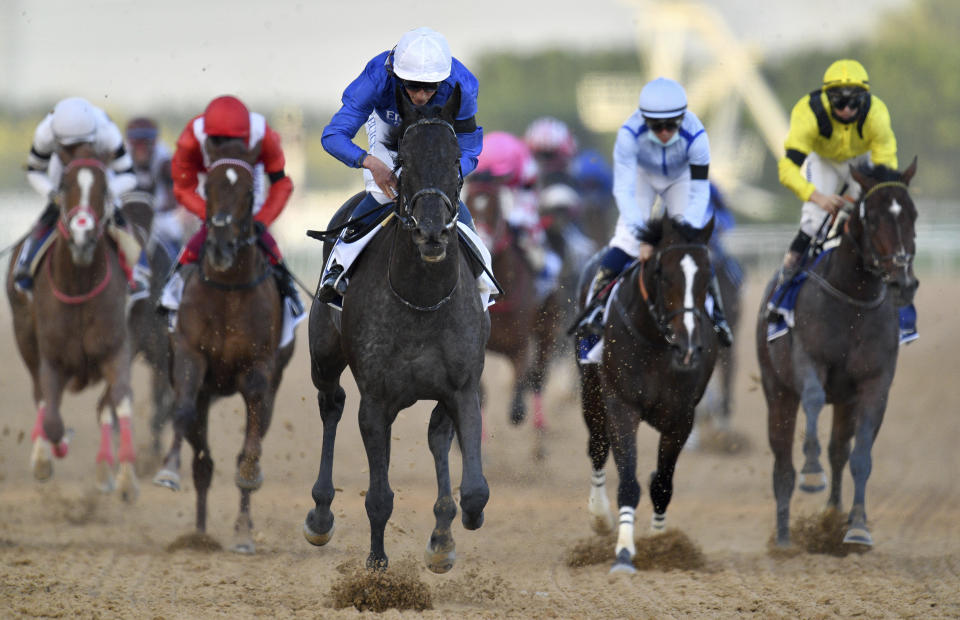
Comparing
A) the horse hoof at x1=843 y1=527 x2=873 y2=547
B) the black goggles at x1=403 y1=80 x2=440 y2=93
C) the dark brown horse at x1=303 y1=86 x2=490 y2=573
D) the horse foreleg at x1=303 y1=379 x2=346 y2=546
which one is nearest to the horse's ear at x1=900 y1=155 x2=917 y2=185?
the horse hoof at x1=843 y1=527 x2=873 y2=547

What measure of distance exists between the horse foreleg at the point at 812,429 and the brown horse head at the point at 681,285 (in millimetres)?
1027

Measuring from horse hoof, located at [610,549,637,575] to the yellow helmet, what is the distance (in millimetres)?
3262

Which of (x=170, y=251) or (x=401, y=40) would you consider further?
(x=170, y=251)

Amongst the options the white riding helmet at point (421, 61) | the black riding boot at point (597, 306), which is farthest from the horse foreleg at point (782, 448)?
the white riding helmet at point (421, 61)

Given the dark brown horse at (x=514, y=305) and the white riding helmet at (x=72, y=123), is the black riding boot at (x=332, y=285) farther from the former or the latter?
the dark brown horse at (x=514, y=305)

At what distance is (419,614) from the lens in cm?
643

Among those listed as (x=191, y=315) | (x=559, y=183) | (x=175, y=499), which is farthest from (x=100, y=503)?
(x=559, y=183)

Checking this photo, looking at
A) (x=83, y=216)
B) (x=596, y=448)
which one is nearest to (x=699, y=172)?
(x=596, y=448)

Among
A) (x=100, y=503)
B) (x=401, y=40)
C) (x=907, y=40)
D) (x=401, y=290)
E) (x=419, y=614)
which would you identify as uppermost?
(x=907, y=40)

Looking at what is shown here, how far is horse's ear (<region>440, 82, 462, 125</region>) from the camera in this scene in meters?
6.23

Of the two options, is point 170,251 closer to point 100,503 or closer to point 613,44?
point 100,503

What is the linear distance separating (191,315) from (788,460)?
154 inches

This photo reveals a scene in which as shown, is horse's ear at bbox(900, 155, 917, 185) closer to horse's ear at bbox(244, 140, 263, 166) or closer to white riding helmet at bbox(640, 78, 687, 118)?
white riding helmet at bbox(640, 78, 687, 118)

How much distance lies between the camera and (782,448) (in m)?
8.95
